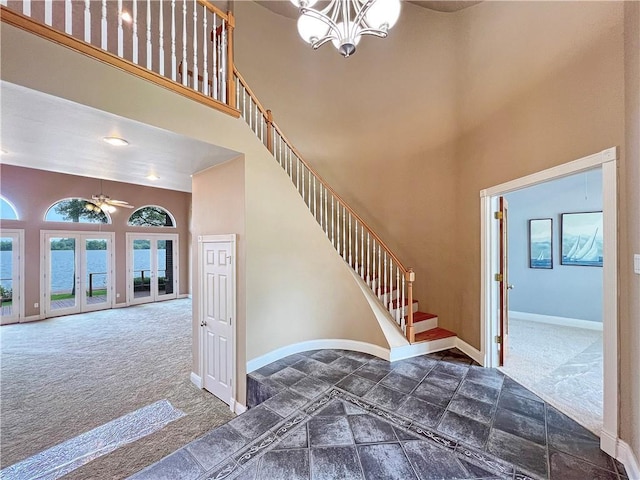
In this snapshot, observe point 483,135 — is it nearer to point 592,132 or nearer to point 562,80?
point 562,80

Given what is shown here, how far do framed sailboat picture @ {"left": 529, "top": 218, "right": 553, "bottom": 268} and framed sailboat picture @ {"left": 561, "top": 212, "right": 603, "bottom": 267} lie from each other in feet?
0.67

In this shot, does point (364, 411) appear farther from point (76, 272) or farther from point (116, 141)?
point (76, 272)

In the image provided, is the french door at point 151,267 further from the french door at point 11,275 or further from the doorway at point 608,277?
the doorway at point 608,277

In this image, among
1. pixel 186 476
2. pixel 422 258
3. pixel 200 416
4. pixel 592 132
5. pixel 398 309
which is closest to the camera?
pixel 186 476

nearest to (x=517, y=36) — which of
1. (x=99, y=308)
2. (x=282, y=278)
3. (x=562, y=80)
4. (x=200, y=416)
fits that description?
(x=562, y=80)

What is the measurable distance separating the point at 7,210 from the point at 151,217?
10.3 feet

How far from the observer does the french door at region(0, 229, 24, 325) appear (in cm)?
627

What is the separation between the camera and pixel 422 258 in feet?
14.7

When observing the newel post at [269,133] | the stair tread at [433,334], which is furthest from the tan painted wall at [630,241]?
the newel post at [269,133]

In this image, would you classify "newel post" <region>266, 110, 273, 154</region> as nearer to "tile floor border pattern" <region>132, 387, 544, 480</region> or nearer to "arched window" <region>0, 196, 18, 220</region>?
"tile floor border pattern" <region>132, 387, 544, 480</region>

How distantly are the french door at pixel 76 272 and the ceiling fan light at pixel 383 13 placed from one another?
8.90 meters

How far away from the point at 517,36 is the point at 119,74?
3911 millimetres

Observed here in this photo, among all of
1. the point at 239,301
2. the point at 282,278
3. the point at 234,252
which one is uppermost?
the point at 234,252

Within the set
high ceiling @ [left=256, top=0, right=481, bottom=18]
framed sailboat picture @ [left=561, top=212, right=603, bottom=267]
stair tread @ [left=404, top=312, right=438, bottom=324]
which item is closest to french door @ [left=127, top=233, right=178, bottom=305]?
high ceiling @ [left=256, top=0, right=481, bottom=18]
